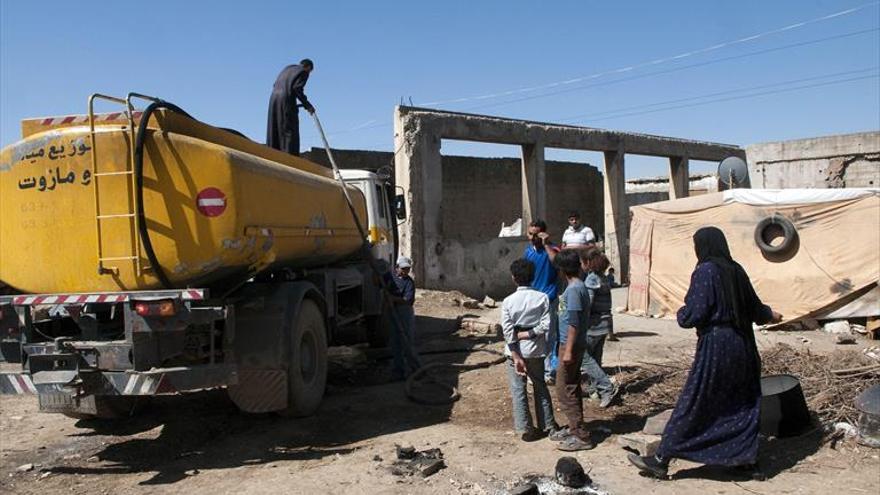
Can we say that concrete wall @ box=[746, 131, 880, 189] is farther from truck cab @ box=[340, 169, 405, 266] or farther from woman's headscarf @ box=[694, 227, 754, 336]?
woman's headscarf @ box=[694, 227, 754, 336]

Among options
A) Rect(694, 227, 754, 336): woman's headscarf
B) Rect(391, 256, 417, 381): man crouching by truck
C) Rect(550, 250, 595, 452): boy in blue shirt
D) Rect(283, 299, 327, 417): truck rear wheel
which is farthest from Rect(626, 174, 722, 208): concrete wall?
Rect(694, 227, 754, 336): woman's headscarf

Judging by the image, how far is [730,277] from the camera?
4.50 meters

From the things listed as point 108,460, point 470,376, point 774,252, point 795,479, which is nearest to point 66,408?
point 108,460

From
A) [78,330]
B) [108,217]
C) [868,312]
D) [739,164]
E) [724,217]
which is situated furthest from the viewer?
[739,164]

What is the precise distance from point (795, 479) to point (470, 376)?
12.4ft

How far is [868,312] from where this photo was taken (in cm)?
1038

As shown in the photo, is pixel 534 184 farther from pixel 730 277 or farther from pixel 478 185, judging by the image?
pixel 730 277

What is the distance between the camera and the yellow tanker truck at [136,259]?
5.04m

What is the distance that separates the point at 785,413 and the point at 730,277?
150cm

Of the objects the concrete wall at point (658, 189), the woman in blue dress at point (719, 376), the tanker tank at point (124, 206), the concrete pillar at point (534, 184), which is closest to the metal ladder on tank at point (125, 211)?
the tanker tank at point (124, 206)

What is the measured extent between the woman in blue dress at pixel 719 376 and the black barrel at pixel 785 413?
0.80m

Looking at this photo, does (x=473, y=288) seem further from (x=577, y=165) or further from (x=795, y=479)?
(x=795, y=479)

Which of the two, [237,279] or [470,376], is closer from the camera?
[237,279]

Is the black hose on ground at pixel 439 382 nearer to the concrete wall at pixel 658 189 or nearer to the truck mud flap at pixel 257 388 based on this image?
the truck mud flap at pixel 257 388
